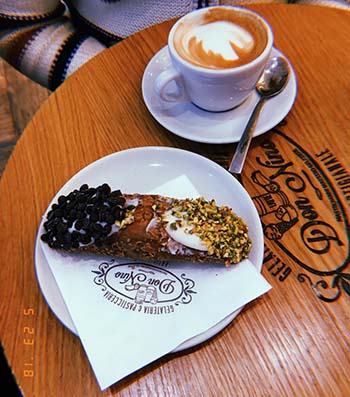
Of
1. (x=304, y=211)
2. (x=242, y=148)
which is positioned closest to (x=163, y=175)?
(x=242, y=148)

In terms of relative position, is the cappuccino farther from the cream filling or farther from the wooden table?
the cream filling

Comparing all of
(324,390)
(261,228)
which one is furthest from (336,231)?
(324,390)

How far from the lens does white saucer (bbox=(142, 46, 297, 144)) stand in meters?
0.84

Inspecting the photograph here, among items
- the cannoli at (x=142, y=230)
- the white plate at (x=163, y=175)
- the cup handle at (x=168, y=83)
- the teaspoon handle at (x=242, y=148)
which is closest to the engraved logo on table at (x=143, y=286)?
the cannoli at (x=142, y=230)

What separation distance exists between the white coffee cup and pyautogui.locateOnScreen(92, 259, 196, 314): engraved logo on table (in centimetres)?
35

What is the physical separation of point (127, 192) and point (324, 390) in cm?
45

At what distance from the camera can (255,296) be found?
635 mm

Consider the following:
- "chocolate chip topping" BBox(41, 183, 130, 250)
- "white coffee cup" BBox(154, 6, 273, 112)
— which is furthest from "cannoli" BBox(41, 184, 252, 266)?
"white coffee cup" BBox(154, 6, 273, 112)

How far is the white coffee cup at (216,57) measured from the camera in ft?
2.56

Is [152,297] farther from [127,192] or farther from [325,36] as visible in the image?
[325,36]

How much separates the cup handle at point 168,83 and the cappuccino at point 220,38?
4 centimetres

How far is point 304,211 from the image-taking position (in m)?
0.77
